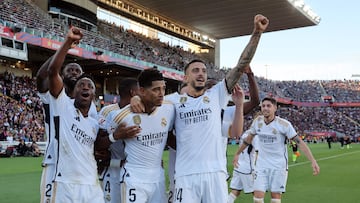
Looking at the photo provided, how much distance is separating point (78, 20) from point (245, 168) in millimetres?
32435

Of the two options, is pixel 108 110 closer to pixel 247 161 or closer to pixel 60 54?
pixel 60 54

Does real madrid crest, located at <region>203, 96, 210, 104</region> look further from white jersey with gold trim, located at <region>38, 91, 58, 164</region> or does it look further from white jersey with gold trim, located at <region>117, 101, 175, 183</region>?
white jersey with gold trim, located at <region>38, 91, 58, 164</region>

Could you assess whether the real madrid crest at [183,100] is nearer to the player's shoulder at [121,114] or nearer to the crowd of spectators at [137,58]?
the player's shoulder at [121,114]

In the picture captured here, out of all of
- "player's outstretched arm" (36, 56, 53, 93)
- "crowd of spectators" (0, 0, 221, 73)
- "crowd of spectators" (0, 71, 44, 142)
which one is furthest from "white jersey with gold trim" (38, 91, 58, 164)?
"crowd of spectators" (0, 0, 221, 73)

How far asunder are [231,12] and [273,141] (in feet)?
151

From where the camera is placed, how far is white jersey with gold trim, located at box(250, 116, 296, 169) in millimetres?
7902

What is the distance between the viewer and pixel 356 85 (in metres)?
88.4

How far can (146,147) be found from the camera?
4.35 m

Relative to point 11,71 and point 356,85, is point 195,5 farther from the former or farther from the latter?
point 356,85

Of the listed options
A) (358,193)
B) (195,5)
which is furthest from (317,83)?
(358,193)

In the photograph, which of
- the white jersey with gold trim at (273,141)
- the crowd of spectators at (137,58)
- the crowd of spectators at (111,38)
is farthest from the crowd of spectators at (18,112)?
the white jersey with gold trim at (273,141)

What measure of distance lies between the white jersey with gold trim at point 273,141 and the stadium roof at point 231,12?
135ft

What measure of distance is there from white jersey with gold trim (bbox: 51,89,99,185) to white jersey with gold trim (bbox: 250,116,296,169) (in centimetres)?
452

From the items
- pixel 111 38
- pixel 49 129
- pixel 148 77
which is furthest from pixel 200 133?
pixel 111 38
